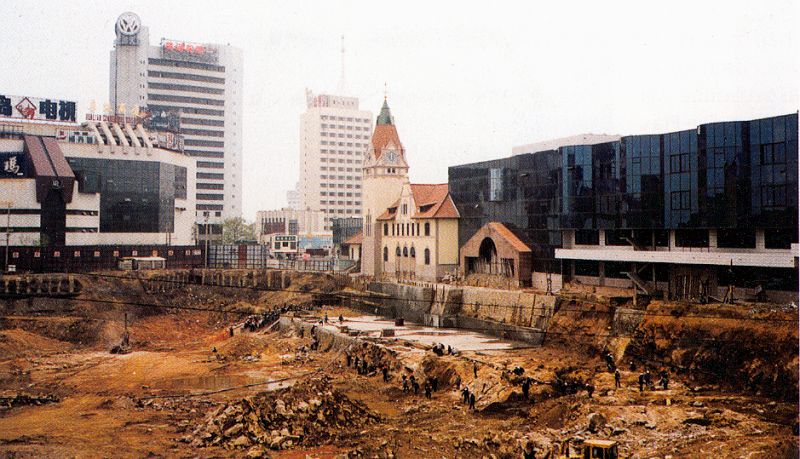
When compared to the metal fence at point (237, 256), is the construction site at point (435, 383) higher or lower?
lower

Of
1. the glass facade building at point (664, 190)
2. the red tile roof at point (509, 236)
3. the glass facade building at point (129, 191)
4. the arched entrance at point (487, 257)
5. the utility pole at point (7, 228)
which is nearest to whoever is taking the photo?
the glass facade building at point (664, 190)

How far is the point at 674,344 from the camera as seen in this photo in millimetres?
52875

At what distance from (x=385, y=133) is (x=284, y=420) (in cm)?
6900

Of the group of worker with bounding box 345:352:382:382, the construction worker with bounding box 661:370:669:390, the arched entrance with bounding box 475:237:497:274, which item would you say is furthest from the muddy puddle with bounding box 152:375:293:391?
the arched entrance with bounding box 475:237:497:274

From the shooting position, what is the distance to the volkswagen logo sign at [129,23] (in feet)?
431

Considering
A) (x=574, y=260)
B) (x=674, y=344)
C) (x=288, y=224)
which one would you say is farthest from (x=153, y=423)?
(x=288, y=224)

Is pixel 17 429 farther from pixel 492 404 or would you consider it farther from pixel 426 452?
pixel 492 404

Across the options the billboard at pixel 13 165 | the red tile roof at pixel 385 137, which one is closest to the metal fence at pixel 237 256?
the red tile roof at pixel 385 137

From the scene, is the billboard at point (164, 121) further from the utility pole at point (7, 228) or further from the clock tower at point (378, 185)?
the clock tower at point (378, 185)

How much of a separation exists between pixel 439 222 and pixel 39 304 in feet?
160

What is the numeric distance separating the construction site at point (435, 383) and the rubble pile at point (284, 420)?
4.6 inches

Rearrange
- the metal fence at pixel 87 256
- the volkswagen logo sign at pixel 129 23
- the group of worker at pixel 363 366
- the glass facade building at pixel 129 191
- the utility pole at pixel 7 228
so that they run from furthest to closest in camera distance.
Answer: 1. the volkswagen logo sign at pixel 129 23
2. the glass facade building at pixel 129 191
3. the metal fence at pixel 87 256
4. the utility pole at pixel 7 228
5. the group of worker at pixel 363 366

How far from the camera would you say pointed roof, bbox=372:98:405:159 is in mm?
108312

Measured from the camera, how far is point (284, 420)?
44.9 metres
